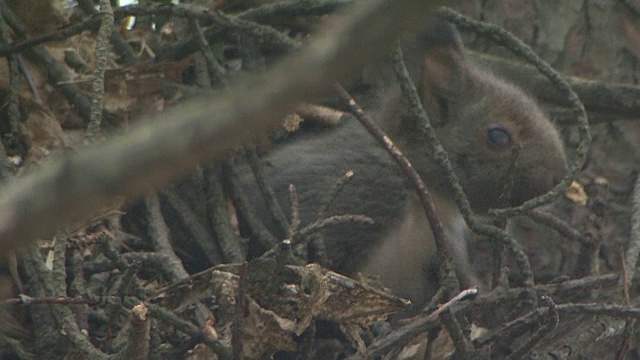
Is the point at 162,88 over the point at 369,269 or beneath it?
over

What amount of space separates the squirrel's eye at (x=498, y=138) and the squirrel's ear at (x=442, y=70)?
0.60ft

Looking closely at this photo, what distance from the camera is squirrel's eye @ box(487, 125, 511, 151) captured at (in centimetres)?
377

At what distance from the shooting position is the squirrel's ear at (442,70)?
3568 millimetres

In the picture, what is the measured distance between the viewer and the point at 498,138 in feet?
12.4

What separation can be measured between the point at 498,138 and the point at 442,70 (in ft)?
1.14

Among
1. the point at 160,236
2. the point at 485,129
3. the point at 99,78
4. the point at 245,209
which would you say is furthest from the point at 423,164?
the point at 99,78

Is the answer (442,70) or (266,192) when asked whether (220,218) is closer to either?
(266,192)

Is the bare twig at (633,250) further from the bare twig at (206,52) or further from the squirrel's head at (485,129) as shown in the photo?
the bare twig at (206,52)

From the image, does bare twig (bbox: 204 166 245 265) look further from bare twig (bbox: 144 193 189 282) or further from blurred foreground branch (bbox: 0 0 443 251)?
blurred foreground branch (bbox: 0 0 443 251)

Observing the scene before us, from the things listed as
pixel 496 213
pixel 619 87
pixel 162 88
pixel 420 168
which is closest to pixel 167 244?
pixel 162 88

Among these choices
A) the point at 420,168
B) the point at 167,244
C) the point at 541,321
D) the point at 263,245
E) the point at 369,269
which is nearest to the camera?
the point at 541,321

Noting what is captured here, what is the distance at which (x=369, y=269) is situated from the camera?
11.5 ft

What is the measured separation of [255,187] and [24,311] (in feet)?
3.91

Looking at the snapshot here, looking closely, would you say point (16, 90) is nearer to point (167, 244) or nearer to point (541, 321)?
point (167, 244)
